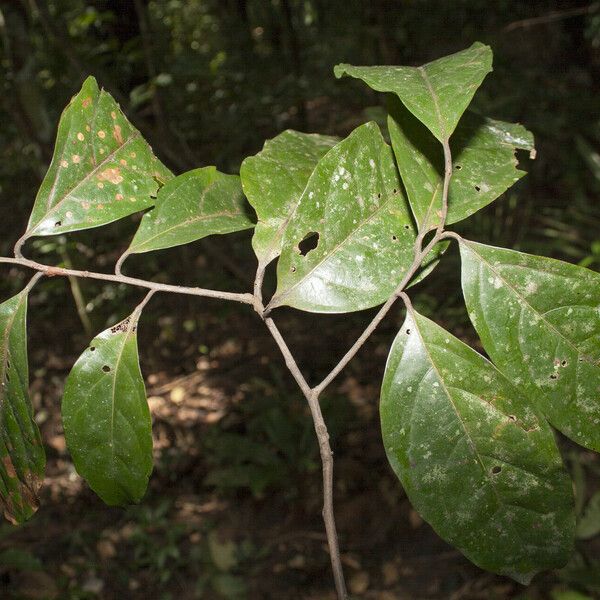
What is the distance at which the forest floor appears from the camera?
8.13 ft

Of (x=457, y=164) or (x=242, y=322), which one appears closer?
(x=457, y=164)

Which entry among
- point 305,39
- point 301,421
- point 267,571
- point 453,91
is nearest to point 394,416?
point 453,91

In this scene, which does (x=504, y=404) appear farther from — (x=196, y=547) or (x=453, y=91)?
(x=196, y=547)

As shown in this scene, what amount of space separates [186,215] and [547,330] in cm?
46

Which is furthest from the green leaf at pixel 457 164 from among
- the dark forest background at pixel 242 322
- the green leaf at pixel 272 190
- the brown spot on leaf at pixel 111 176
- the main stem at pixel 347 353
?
the dark forest background at pixel 242 322

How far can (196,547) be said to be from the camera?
262 cm

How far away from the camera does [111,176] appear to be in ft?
2.63

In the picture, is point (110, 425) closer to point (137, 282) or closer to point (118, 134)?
point (137, 282)

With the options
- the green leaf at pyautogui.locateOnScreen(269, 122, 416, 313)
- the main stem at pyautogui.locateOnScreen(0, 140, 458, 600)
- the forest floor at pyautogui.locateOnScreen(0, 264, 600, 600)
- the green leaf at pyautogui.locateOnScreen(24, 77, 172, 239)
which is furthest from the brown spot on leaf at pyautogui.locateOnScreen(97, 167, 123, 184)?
the forest floor at pyautogui.locateOnScreen(0, 264, 600, 600)

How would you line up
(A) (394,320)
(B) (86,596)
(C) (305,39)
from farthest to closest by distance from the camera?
1. (C) (305,39)
2. (A) (394,320)
3. (B) (86,596)

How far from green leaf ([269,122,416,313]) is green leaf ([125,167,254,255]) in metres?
0.12

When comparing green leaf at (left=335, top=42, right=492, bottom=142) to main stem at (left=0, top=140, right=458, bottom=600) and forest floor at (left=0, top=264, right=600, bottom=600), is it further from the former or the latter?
forest floor at (left=0, top=264, right=600, bottom=600)

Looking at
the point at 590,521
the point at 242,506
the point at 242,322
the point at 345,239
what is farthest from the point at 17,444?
the point at 242,322

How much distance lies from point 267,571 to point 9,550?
108cm
